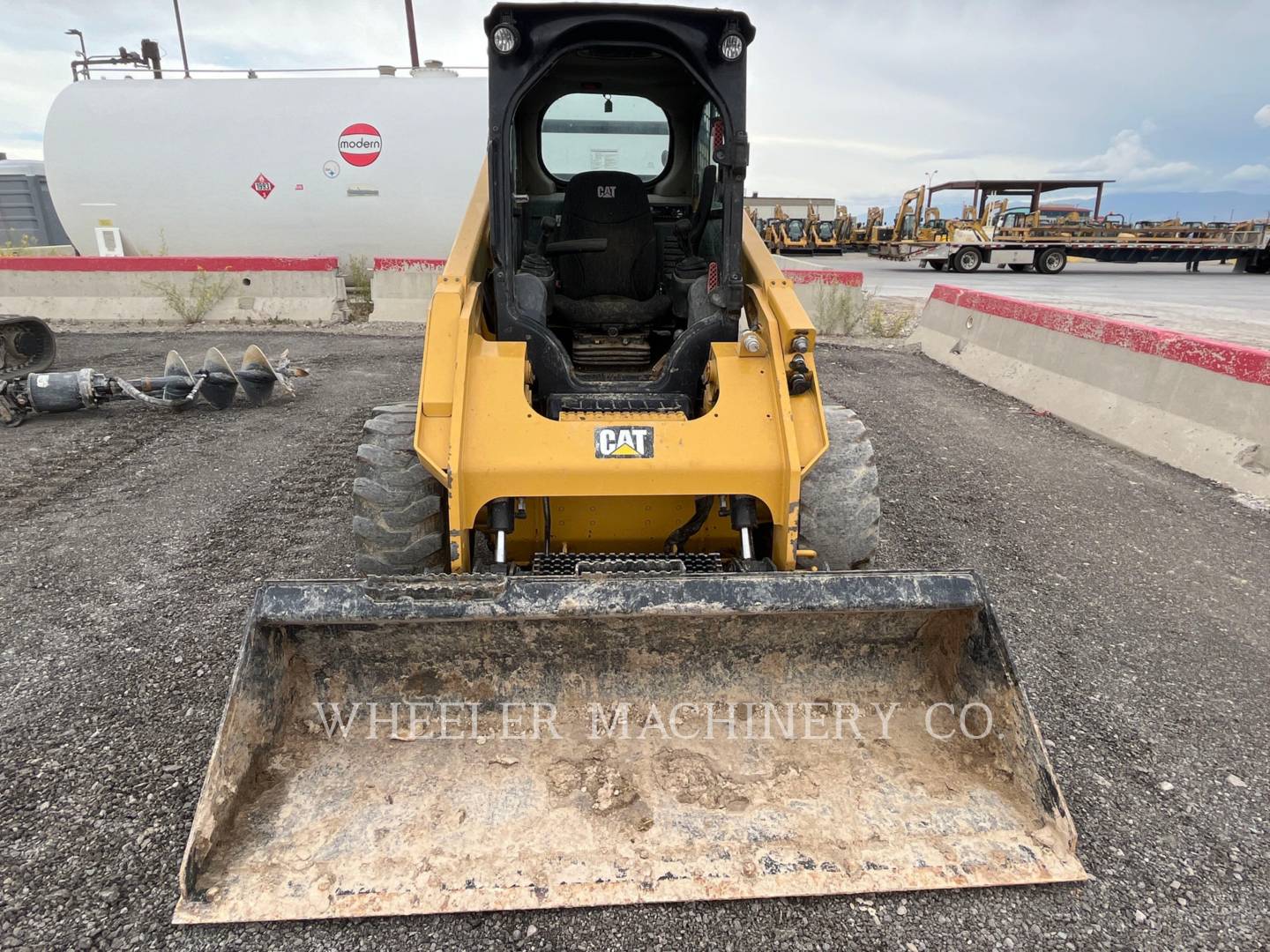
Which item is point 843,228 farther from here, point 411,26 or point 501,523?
point 501,523

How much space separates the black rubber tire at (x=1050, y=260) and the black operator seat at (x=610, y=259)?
23.7 metres

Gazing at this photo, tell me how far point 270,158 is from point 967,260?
2018 cm

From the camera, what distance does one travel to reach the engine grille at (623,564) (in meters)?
2.46

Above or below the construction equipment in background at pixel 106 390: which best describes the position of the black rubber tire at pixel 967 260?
above

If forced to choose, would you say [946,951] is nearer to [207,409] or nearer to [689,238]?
[689,238]

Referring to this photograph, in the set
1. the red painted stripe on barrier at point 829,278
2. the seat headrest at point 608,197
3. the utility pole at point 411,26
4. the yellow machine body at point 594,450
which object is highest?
the utility pole at point 411,26

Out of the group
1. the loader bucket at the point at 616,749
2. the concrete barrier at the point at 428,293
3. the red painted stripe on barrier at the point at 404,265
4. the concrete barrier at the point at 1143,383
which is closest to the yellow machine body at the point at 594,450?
the loader bucket at the point at 616,749

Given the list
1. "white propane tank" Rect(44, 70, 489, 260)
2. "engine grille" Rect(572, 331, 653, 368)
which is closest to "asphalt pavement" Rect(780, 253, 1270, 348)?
"white propane tank" Rect(44, 70, 489, 260)

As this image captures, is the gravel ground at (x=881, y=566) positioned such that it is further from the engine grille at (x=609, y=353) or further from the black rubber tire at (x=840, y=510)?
the engine grille at (x=609, y=353)

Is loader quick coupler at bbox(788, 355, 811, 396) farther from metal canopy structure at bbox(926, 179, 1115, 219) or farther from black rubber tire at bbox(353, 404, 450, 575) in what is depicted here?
metal canopy structure at bbox(926, 179, 1115, 219)

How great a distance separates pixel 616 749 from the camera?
7.18 ft

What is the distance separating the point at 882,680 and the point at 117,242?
47.6 ft

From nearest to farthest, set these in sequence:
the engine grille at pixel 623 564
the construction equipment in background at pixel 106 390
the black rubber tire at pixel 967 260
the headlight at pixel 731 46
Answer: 1. the engine grille at pixel 623 564
2. the headlight at pixel 731 46
3. the construction equipment in background at pixel 106 390
4. the black rubber tire at pixel 967 260

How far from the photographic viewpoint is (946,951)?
5.85 ft
